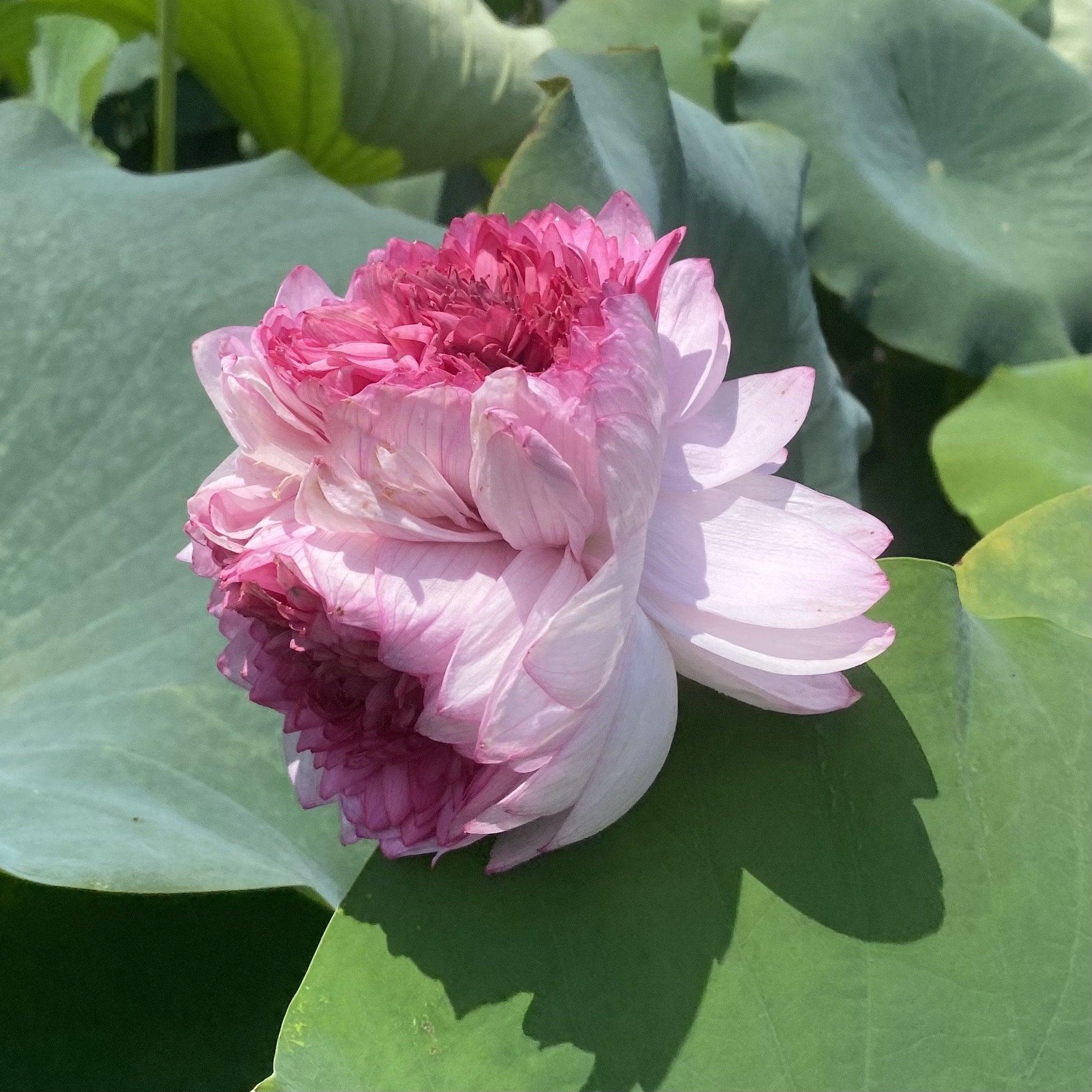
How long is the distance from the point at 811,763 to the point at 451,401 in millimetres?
194

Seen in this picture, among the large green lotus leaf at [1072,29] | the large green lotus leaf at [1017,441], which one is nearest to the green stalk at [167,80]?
the large green lotus leaf at [1017,441]

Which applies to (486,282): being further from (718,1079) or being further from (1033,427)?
(1033,427)

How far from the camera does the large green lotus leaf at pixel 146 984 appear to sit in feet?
1.64

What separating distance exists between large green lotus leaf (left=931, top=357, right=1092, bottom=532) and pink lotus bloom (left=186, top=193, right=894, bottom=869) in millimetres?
442

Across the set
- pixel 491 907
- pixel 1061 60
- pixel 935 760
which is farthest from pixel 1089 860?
pixel 1061 60

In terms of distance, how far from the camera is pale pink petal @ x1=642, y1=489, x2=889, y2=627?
333 mm

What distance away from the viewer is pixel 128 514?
56 centimetres

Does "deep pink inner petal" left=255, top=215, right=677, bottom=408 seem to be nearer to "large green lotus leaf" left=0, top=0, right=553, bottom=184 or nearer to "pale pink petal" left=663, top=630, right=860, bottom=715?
"pale pink petal" left=663, top=630, right=860, bottom=715

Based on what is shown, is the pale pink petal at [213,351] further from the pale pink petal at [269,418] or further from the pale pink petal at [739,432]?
the pale pink petal at [739,432]

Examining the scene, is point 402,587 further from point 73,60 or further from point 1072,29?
point 1072,29

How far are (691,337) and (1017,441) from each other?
0.48 m

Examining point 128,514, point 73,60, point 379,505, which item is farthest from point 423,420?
point 73,60

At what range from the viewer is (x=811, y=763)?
0.38 m

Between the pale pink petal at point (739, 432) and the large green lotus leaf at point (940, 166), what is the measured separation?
20.0 inches
